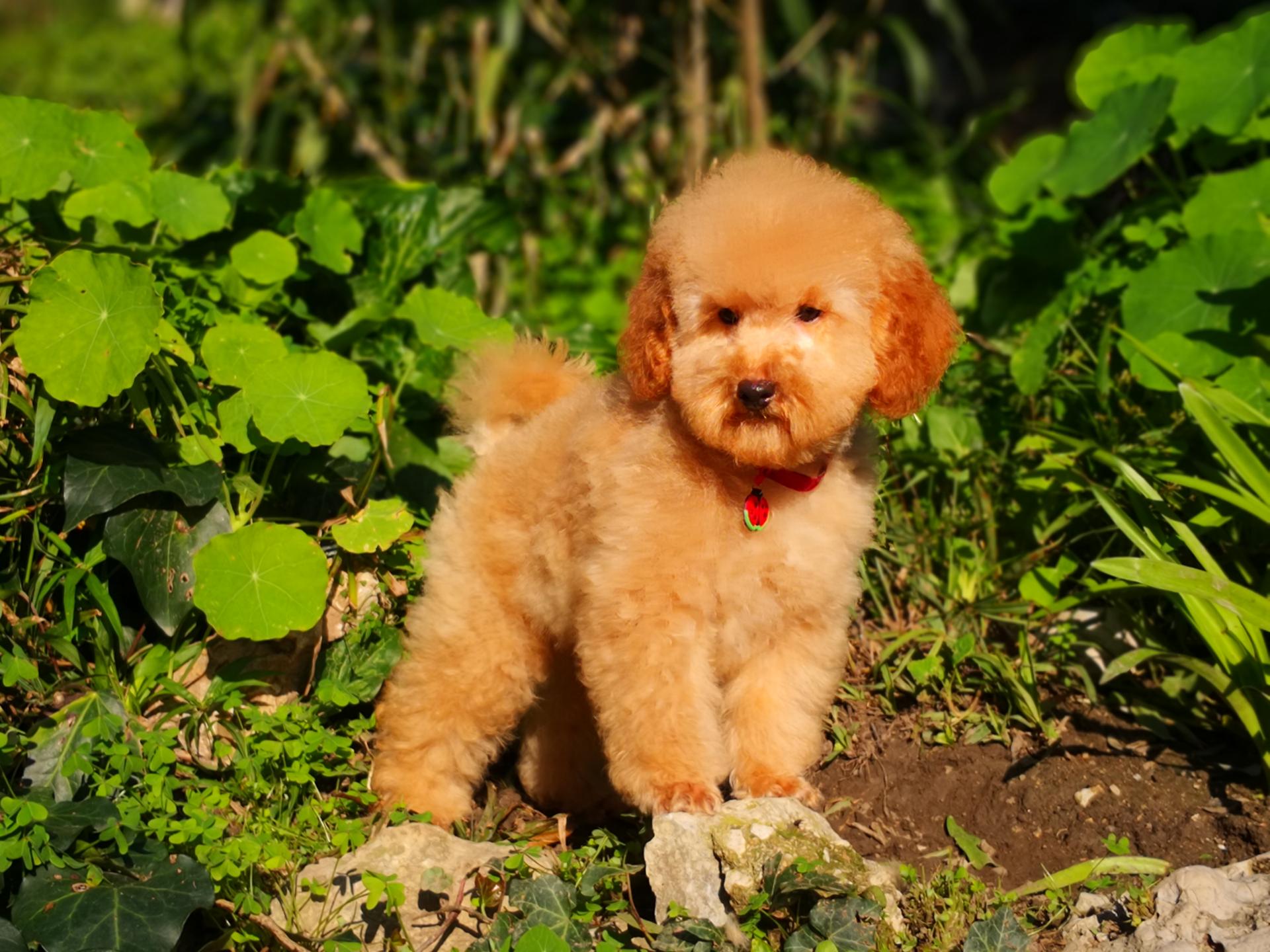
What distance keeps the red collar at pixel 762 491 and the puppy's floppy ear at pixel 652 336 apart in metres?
0.29

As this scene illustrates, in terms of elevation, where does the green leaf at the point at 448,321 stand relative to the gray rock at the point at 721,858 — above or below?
above

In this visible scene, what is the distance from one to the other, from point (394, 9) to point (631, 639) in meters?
5.38

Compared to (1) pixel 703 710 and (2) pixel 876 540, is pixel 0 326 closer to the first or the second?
(1) pixel 703 710

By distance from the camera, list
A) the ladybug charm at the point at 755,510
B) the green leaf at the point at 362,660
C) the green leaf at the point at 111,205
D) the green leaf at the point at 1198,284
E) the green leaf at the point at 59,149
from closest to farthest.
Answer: the ladybug charm at the point at 755,510 → the green leaf at the point at 362,660 → the green leaf at the point at 59,149 → the green leaf at the point at 111,205 → the green leaf at the point at 1198,284

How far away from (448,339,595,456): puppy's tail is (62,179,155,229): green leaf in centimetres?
115

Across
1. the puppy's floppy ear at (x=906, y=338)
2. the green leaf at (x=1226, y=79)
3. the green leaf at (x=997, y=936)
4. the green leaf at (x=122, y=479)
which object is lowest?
the green leaf at (x=997, y=936)

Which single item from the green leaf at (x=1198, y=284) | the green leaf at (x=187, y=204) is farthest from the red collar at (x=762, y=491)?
the green leaf at (x=187, y=204)

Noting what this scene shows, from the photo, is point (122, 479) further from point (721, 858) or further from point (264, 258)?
point (721, 858)

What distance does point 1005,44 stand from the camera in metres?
11.1

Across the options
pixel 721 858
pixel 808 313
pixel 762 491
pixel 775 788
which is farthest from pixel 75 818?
pixel 808 313

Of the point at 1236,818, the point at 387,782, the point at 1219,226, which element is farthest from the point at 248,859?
the point at 1219,226

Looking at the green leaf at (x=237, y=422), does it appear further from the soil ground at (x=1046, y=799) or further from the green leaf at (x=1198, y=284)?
the green leaf at (x=1198, y=284)

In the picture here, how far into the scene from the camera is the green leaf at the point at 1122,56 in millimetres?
4430

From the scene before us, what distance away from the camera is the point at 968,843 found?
3.04m
